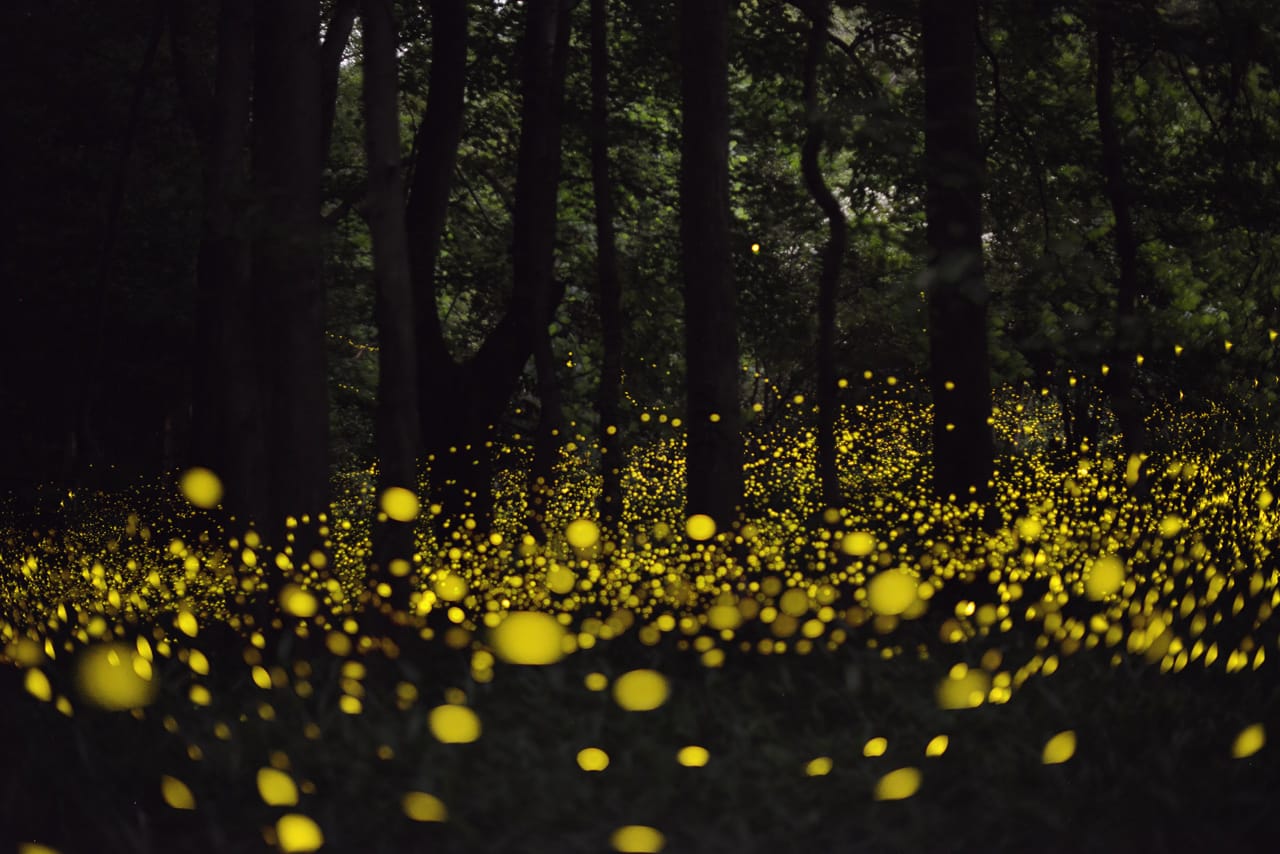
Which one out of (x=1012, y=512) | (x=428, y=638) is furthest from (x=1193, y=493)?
(x=428, y=638)

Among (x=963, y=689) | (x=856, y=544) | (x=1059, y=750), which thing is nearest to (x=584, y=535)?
(x=856, y=544)

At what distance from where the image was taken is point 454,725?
644 cm

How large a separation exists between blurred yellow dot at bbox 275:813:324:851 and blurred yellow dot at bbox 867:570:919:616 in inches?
161

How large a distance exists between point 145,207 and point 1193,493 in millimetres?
15015

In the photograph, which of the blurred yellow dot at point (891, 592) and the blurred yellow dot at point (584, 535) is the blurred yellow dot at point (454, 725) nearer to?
the blurred yellow dot at point (891, 592)

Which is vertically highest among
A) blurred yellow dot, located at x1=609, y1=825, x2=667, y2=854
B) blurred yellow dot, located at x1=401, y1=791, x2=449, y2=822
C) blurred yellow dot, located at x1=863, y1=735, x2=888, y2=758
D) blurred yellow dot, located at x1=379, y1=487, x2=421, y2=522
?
blurred yellow dot, located at x1=379, y1=487, x2=421, y2=522

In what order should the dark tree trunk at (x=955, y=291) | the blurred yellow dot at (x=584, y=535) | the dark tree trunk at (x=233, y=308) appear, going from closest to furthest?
the dark tree trunk at (x=955, y=291)
the dark tree trunk at (x=233, y=308)
the blurred yellow dot at (x=584, y=535)

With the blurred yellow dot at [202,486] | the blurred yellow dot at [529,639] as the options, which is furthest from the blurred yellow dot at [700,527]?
the blurred yellow dot at [202,486]

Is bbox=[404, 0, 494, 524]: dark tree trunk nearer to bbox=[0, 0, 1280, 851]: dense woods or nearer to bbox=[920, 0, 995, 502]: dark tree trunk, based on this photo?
bbox=[0, 0, 1280, 851]: dense woods

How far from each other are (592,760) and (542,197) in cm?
849

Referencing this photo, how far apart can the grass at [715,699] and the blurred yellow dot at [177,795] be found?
0.02 meters

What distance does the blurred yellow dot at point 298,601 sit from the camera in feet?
27.9

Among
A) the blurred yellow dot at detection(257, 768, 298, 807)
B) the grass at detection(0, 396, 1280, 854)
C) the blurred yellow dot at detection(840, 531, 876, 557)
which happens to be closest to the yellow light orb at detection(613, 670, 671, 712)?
the grass at detection(0, 396, 1280, 854)

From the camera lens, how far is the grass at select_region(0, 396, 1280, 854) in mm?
5695
